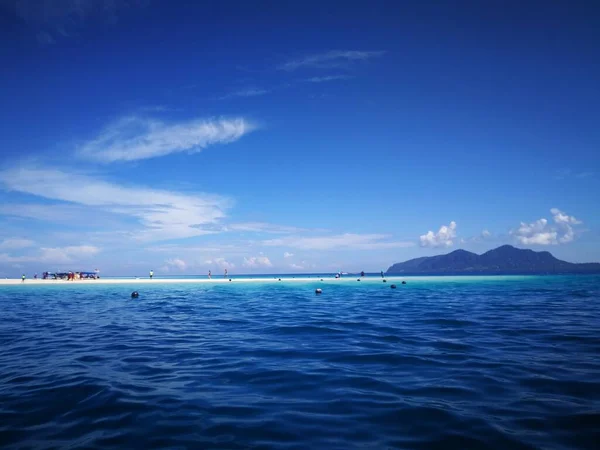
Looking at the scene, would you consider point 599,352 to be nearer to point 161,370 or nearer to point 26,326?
point 161,370

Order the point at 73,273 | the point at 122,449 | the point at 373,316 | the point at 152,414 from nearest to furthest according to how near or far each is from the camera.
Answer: the point at 122,449 → the point at 152,414 → the point at 373,316 → the point at 73,273

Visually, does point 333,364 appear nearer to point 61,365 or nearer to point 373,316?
point 61,365

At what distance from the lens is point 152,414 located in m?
7.54

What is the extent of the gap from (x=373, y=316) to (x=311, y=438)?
61.3ft

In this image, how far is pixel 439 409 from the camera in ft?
24.9

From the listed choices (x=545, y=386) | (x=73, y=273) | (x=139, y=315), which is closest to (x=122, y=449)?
(x=545, y=386)

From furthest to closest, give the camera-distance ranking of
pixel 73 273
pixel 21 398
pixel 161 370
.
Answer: pixel 73 273
pixel 161 370
pixel 21 398

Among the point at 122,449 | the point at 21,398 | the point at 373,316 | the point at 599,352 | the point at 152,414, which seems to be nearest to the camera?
the point at 122,449

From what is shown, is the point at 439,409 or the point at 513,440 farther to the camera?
the point at 439,409

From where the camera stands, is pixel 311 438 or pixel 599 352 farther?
pixel 599 352

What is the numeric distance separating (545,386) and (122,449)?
1073cm

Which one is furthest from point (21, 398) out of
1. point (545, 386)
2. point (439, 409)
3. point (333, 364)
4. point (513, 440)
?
point (545, 386)

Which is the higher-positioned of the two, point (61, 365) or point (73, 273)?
point (73, 273)

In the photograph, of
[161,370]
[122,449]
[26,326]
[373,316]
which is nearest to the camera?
[122,449]
